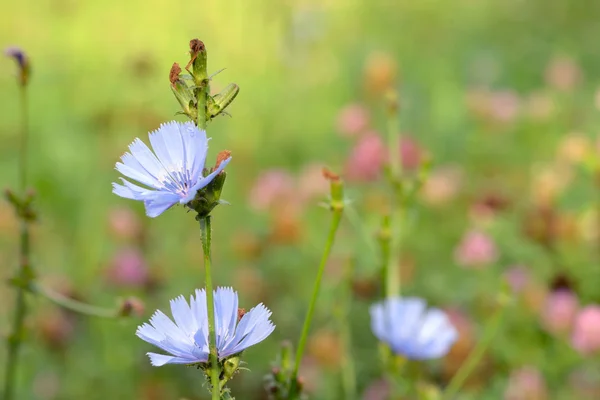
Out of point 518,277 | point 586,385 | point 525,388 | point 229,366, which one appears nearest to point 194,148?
point 229,366

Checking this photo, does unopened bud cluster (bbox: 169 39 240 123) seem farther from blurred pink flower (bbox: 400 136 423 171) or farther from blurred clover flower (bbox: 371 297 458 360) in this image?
blurred pink flower (bbox: 400 136 423 171)

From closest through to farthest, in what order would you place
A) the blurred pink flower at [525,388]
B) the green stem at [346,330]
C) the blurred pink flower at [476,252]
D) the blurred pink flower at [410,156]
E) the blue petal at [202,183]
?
the blue petal at [202,183]
the green stem at [346,330]
the blurred pink flower at [525,388]
the blurred pink flower at [476,252]
the blurred pink flower at [410,156]

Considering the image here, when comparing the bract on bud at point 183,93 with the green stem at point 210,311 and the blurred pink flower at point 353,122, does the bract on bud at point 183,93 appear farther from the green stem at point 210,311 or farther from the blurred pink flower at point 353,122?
the blurred pink flower at point 353,122

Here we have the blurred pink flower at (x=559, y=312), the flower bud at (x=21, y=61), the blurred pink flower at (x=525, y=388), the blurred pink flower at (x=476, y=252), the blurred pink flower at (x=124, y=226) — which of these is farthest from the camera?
the blurred pink flower at (x=124, y=226)

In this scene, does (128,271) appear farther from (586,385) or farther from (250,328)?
(250,328)

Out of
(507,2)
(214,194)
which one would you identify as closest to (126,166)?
(214,194)

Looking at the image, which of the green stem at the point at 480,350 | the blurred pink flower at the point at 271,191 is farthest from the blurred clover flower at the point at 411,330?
the blurred pink flower at the point at 271,191
